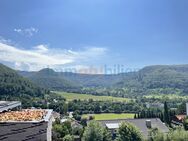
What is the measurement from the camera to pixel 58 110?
121 m

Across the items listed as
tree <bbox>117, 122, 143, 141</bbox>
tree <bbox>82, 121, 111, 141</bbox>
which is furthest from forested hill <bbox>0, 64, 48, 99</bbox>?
tree <bbox>117, 122, 143, 141</bbox>

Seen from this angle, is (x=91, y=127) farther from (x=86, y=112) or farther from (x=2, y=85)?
(x=2, y=85)

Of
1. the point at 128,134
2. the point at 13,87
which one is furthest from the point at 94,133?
the point at 13,87

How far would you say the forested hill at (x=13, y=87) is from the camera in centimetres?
14412

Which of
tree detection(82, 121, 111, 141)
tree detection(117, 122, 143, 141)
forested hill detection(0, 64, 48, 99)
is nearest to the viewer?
tree detection(117, 122, 143, 141)

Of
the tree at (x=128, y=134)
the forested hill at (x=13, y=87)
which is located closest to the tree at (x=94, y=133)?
the tree at (x=128, y=134)

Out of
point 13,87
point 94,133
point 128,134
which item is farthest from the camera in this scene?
point 13,87

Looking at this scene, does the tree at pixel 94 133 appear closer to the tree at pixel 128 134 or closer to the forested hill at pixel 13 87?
the tree at pixel 128 134

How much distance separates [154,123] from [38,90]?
104531 mm

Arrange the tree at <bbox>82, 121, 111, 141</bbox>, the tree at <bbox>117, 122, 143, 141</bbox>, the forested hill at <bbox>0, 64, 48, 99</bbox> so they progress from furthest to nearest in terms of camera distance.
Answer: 1. the forested hill at <bbox>0, 64, 48, 99</bbox>
2. the tree at <bbox>82, 121, 111, 141</bbox>
3. the tree at <bbox>117, 122, 143, 141</bbox>

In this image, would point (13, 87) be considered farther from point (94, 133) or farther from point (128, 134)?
point (128, 134)

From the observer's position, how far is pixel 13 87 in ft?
492

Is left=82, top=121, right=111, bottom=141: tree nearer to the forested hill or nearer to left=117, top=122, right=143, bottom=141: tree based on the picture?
left=117, top=122, right=143, bottom=141: tree

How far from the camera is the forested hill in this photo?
473ft
